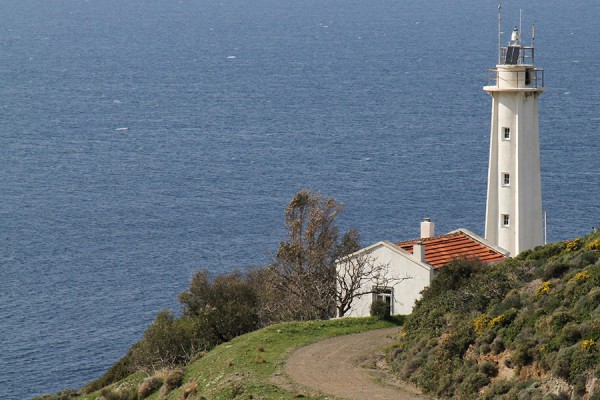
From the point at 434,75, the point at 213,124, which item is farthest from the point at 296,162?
the point at 434,75

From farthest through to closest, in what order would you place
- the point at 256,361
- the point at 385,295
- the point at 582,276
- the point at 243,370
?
1. the point at 385,295
2. the point at 256,361
3. the point at 243,370
4. the point at 582,276

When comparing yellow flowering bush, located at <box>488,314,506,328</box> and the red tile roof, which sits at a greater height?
the red tile roof

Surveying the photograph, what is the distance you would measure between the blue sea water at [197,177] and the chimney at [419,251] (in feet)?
83.2

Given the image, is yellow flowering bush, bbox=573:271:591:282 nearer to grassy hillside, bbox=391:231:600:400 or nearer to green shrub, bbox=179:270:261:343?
grassy hillside, bbox=391:231:600:400

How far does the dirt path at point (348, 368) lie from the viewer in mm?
30500

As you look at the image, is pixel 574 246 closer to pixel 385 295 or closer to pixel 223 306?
pixel 385 295

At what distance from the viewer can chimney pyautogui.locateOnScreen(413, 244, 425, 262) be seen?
42.6 metres

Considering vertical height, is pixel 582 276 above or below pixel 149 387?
above

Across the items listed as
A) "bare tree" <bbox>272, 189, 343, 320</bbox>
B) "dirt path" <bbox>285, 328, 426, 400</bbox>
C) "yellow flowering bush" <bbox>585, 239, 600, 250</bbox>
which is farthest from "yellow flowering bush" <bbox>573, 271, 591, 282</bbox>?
"bare tree" <bbox>272, 189, 343, 320</bbox>

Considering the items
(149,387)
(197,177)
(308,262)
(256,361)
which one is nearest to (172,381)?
(149,387)

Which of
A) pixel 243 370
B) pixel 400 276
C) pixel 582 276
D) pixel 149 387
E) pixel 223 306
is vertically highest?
pixel 400 276

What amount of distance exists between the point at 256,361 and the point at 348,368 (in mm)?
2855

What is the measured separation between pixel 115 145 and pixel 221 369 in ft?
333

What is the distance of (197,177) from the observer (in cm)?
11388
